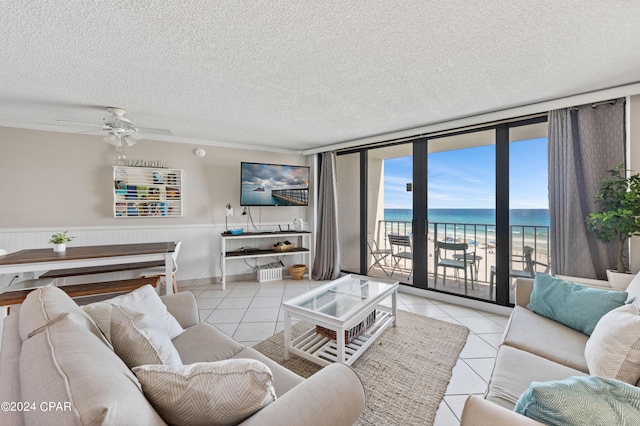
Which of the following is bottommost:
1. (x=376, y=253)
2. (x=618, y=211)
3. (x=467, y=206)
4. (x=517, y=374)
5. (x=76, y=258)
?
(x=517, y=374)

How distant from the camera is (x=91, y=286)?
2613 millimetres

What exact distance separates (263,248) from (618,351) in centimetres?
406

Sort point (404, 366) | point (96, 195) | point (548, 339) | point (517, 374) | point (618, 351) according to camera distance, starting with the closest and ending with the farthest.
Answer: point (618, 351) → point (517, 374) → point (548, 339) → point (404, 366) → point (96, 195)

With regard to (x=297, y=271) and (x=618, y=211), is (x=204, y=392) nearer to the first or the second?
(x=618, y=211)

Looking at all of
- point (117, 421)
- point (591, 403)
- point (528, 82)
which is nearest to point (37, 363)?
point (117, 421)

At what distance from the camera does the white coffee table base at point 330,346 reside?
1.83 m

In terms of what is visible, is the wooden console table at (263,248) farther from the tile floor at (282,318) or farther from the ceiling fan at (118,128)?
the ceiling fan at (118,128)

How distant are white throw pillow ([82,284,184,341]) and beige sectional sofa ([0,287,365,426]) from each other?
18 centimetres

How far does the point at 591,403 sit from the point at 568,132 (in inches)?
104

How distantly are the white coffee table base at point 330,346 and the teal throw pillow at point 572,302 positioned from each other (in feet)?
3.93

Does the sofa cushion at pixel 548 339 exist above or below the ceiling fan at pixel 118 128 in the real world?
below

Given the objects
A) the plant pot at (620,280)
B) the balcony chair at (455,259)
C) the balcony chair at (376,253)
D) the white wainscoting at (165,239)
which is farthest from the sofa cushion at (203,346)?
the balcony chair at (376,253)

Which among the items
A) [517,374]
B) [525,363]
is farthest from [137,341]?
[525,363]

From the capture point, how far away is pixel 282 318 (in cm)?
273
